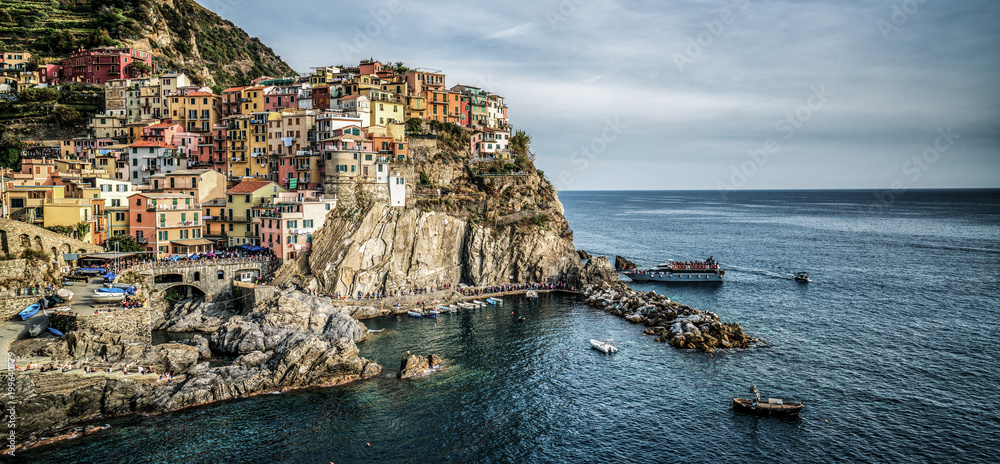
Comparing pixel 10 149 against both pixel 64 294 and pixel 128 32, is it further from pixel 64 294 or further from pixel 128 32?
pixel 64 294

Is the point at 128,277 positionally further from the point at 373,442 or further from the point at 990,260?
the point at 990,260

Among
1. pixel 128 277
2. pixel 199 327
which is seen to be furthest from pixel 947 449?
pixel 128 277

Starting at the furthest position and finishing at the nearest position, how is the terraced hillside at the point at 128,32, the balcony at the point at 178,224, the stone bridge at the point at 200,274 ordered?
the terraced hillside at the point at 128,32
the balcony at the point at 178,224
the stone bridge at the point at 200,274

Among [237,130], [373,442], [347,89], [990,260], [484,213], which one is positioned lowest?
[373,442]

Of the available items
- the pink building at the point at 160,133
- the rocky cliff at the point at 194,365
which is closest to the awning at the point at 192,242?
the rocky cliff at the point at 194,365

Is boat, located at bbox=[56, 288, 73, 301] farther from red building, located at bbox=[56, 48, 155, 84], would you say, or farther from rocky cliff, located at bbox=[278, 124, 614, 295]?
red building, located at bbox=[56, 48, 155, 84]

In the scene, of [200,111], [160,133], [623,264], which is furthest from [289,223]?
[623,264]

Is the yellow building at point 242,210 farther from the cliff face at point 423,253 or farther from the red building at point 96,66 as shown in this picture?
the red building at point 96,66
